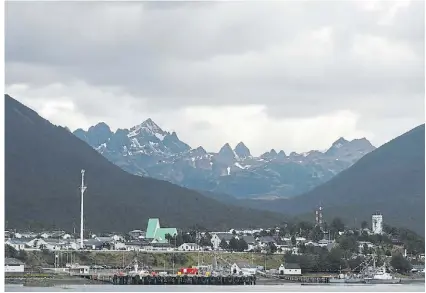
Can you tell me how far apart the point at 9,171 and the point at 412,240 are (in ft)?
185

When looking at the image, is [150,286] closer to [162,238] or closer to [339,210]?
[162,238]

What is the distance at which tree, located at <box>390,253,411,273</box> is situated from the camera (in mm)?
62375

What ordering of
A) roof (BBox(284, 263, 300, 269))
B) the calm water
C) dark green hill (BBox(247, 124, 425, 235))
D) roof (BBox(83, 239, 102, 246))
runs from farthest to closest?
1. dark green hill (BBox(247, 124, 425, 235))
2. roof (BBox(83, 239, 102, 246))
3. roof (BBox(284, 263, 300, 269))
4. the calm water

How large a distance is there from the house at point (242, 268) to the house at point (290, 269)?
1314mm

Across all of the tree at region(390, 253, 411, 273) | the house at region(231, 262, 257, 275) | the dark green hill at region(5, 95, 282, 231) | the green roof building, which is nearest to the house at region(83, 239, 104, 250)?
the green roof building

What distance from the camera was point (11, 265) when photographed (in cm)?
5522

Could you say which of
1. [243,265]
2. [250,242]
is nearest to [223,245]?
[250,242]

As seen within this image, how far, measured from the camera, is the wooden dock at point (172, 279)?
5306 cm

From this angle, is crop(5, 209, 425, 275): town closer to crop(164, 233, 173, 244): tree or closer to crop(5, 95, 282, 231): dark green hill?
crop(164, 233, 173, 244): tree

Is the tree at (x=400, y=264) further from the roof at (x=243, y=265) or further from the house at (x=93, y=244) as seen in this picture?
the house at (x=93, y=244)

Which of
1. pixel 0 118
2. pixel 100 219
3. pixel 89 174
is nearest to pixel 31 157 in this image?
pixel 89 174

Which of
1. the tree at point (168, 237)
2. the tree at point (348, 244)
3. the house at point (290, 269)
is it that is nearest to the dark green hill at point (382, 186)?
the tree at point (168, 237)

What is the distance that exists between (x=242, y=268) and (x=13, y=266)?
11.2 meters

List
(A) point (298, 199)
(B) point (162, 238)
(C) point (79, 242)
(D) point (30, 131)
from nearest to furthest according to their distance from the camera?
1. (C) point (79, 242)
2. (B) point (162, 238)
3. (D) point (30, 131)
4. (A) point (298, 199)
